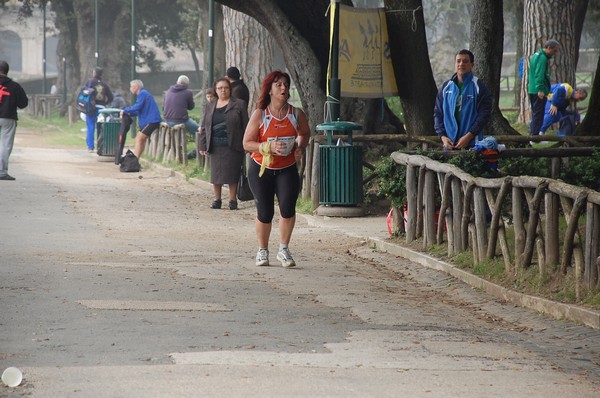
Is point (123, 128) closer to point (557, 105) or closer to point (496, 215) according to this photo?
point (557, 105)

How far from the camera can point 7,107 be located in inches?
883

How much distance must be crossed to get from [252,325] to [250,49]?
53.7 feet

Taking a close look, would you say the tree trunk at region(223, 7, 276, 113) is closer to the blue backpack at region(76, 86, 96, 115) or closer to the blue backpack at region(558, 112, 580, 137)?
the blue backpack at region(558, 112, 580, 137)

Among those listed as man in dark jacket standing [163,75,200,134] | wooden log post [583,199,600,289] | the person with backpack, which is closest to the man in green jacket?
man in dark jacket standing [163,75,200,134]

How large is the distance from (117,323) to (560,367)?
111 inches

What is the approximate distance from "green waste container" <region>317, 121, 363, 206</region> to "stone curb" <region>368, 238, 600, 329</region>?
10.2 ft

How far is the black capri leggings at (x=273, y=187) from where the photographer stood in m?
12.0

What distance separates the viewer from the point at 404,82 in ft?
56.0

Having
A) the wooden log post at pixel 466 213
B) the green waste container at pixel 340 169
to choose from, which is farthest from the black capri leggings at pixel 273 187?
the green waste container at pixel 340 169

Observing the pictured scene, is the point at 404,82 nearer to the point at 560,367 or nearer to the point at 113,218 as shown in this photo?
the point at 113,218

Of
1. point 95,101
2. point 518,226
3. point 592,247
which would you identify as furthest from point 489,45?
point 95,101

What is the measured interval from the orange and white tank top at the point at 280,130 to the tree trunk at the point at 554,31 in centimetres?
1379

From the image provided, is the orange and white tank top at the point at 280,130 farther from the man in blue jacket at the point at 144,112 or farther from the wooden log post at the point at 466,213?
the man in blue jacket at the point at 144,112

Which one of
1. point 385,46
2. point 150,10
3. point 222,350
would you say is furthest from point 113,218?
point 150,10
